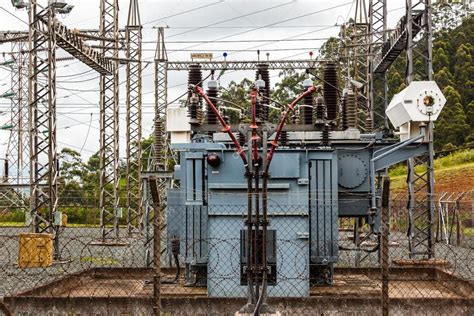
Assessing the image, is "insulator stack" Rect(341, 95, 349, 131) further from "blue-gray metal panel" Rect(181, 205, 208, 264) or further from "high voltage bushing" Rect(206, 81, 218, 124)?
"blue-gray metal panel" Rect(181, 205, 208, 264)

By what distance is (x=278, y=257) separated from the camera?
40.8ft

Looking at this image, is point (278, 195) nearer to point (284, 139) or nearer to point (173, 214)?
point (284, 139)

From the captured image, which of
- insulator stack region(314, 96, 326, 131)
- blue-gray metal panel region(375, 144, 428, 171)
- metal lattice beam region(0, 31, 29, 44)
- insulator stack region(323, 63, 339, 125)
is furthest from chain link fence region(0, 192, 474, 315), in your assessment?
metal lattice beam region(0, 31, 29, 44)

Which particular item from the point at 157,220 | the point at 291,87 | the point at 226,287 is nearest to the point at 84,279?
the point at 226,287

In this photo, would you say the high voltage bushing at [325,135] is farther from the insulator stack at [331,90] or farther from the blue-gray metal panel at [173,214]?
the blue-gray metal panel at [173,214]

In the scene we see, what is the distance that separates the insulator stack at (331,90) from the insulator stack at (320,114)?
0.83 metres

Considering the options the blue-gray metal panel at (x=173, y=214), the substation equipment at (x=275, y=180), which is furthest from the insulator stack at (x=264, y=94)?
the blue-gray metal panel at (x=173, y=214)

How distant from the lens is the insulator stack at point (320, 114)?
1436cm

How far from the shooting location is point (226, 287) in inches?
488

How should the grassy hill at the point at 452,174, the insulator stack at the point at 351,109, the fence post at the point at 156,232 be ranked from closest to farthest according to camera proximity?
the fence post at the point at 156,232
the insulator stack at the point at 351,109
the grassy hill at the point at 452,174

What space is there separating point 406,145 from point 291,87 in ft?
175

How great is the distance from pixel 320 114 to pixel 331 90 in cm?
121

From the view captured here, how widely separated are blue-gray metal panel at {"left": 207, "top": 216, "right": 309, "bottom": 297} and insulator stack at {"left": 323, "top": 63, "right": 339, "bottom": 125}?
3673 mm

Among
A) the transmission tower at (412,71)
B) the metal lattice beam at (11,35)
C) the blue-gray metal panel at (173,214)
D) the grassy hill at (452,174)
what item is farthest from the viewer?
the grassy hill at (452,174)
